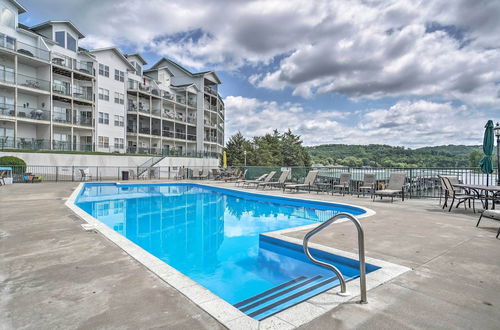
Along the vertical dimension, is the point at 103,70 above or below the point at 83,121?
above

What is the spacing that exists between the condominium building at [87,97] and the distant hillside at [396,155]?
2154 centimetres

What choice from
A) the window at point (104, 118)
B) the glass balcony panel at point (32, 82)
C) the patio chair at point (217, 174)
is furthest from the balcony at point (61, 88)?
the patio chair at point (217, 174)

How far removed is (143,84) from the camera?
34.9m

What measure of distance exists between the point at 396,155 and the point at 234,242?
19.8 m

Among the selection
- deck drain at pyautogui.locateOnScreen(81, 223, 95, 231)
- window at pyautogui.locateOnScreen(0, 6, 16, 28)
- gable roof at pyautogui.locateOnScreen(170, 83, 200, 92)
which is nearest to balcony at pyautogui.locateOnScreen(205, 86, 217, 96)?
gable roof at pyautogui.locateOnScreen(170, 83, 200, 92)

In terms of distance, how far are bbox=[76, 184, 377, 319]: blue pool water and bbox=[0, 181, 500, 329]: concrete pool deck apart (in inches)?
27.4

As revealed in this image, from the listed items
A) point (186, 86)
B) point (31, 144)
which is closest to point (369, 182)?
point (31, 144)

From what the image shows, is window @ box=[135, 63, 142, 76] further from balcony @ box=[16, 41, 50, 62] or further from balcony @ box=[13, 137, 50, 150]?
balcony @ box=[13, 137, 50, 150]

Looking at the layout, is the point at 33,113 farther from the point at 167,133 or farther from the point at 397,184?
the point at 397,184

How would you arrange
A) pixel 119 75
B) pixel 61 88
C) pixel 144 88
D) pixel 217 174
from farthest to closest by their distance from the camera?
pixel 144 88
pixel 119 75
pixel 61 88
pixel 217 174

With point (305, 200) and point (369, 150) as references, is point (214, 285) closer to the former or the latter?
point (305, 200)

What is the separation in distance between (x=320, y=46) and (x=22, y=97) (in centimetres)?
2501

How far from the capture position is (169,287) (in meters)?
2.82

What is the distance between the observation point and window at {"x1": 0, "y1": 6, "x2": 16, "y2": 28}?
22438 mm
